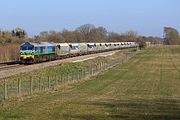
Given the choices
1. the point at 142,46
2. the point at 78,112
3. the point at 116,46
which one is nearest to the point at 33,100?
the point at 78,112

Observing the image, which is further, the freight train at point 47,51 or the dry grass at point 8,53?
the dry grass at point 8,53

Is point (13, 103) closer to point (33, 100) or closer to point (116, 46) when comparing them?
point (33, 100)

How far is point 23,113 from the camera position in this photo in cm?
1873

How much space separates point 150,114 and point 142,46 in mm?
179284

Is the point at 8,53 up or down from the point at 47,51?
down

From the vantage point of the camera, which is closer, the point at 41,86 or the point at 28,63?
A: the point at 41,86

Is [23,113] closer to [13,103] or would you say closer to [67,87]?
[13,103]

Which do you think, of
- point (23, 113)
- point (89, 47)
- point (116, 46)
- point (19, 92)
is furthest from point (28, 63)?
point (116, 46)

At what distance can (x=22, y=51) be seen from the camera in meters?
67.8

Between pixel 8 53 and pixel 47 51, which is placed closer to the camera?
pixel 8 53

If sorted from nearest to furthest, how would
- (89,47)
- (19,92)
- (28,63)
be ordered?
(19,92) < (28,63) < (89,47)

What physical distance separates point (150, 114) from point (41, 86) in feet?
48.2

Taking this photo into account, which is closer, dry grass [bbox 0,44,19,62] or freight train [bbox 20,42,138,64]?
freight train [bbox 20,42,138,64]

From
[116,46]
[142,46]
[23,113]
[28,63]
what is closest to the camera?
[23,113]
